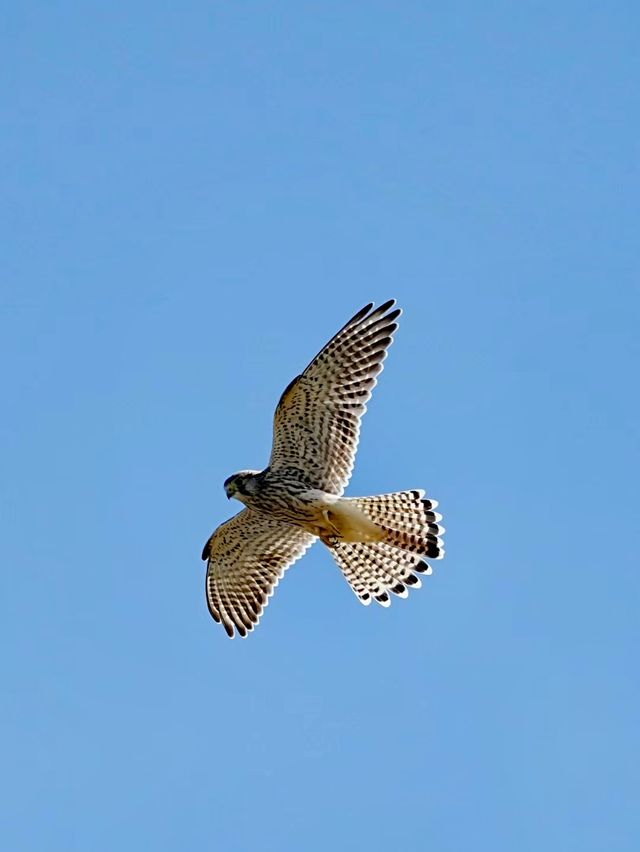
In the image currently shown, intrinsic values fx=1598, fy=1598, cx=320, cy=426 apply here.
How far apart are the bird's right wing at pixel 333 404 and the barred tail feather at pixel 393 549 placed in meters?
0.43

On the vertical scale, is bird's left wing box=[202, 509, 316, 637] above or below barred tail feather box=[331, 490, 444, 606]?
above

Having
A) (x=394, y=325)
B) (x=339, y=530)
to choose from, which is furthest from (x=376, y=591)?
(x=394, y=325)

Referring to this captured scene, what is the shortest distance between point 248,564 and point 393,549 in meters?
1.41

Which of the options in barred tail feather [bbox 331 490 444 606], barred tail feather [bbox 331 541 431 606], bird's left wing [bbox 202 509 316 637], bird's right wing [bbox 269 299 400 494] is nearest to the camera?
bird's right wing [bbox 269 299 400 494]

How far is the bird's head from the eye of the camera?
13.4 metres

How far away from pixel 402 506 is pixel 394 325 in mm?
1589

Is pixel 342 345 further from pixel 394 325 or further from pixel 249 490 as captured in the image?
A: pixel 249 490

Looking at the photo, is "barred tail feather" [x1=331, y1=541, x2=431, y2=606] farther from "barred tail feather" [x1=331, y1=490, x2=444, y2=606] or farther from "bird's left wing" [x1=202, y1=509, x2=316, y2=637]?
"bird's left wing" [x1=202, y1=509, x2=316, y2=637]

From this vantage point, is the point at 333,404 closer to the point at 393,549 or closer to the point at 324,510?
the point at 324,510

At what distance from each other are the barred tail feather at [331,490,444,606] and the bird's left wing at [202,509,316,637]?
0.46 metres

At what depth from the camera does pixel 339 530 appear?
13.5 m

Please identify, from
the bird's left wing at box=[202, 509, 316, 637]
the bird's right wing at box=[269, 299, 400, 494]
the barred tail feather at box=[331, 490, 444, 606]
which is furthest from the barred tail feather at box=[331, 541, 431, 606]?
the bird's right wing at box=[269, 299, 400, 494]

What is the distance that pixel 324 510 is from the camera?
13180mm

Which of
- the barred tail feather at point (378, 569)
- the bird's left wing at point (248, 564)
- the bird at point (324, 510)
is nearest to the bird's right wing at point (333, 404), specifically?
the bird at point (324, 510)
